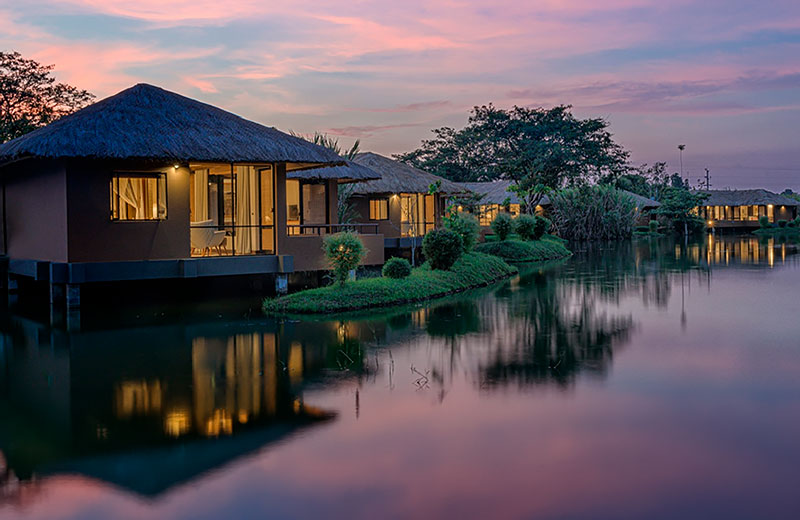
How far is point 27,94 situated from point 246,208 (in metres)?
16.3

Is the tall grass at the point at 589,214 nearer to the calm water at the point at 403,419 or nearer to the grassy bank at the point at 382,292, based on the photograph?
the grassy bank at the point at 382,292

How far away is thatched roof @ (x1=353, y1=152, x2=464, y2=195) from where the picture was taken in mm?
29453

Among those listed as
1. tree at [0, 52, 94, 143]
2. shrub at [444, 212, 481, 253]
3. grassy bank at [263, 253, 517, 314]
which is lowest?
grassy bank at [263, 253, 517, 314]

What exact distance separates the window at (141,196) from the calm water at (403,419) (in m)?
3.43

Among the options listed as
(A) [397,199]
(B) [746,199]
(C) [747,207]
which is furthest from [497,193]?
(B) [746,199]

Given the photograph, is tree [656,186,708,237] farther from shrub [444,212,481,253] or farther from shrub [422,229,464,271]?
shrub [422,229,464,271]

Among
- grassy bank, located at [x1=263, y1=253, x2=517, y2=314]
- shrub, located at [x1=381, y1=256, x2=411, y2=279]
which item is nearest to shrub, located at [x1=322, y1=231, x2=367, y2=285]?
grassy bank, located at [x1=263, y1=253, x2=517, y2=314]

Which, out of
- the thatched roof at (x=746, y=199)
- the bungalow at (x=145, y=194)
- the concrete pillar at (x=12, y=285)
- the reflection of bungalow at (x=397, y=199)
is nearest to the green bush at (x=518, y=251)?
the reflection of bungalow at (x=397, y=199)

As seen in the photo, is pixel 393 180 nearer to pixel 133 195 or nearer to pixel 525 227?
pixel 525 227

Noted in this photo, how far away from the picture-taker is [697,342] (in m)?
11.1

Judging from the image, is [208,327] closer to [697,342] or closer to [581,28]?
[697,342]

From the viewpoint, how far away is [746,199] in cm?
7062

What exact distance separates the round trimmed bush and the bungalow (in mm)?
17293

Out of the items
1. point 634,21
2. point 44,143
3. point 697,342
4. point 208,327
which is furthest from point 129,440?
point 634,21
